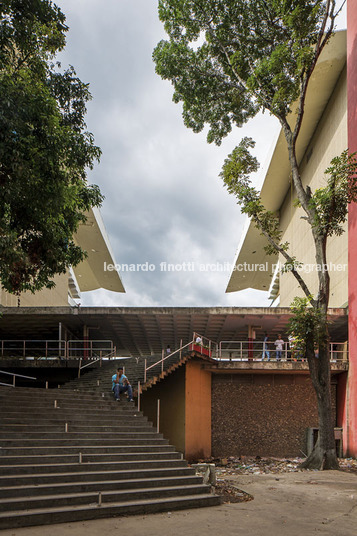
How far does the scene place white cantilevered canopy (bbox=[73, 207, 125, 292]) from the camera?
1143 inches

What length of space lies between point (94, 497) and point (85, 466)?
1097 mm

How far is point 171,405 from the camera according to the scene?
720 inches

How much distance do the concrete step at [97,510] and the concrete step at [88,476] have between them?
0.80 metres

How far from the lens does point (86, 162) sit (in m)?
11.4

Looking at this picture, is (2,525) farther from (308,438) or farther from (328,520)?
(308,438)

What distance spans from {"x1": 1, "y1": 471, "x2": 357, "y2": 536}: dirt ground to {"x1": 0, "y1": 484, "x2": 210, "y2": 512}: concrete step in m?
0.51

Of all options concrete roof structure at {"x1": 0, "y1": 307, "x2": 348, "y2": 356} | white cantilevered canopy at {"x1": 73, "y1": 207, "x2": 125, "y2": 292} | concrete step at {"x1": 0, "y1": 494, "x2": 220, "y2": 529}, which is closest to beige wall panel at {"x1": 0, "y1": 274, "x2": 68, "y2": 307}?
concrete roof structure at {"x1": 0, "y1": 307, "x2": 348, "y2": 356}

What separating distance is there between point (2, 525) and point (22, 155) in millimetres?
5912

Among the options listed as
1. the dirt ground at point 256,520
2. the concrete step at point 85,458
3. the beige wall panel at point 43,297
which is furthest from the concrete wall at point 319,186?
the beige wall panel at point 43,297

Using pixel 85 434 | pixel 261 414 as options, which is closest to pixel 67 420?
pixel 85 434

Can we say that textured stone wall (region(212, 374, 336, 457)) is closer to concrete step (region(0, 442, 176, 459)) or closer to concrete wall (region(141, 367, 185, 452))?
concrete wall (region(141, 367, 185, 452))

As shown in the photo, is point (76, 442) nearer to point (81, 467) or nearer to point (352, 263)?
point (81, 467)

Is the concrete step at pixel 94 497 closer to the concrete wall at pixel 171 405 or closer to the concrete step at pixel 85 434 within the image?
the concrete step at pixel 85 434

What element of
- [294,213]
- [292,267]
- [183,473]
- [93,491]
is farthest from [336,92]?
[93,491]
